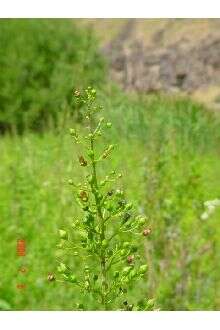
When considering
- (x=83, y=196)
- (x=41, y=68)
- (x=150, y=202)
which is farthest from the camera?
(x=41, y=68)

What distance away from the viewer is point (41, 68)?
128 inches

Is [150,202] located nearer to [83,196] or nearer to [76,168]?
[76,168]

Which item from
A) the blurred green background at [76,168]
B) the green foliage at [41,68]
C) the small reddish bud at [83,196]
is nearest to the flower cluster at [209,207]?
the blurred green background at [76,168]

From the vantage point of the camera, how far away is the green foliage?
125 inches

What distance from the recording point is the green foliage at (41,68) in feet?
10.4

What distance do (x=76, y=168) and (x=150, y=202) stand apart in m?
0.31

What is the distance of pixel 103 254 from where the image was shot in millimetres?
1891

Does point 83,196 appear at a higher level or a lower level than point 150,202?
higher

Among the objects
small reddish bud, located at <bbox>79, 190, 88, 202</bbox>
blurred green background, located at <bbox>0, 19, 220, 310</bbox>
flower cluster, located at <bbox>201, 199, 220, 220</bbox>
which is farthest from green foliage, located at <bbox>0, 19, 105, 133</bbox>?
small reddish bud, located at <bbox>79, 190, 88, 202</bbox>
